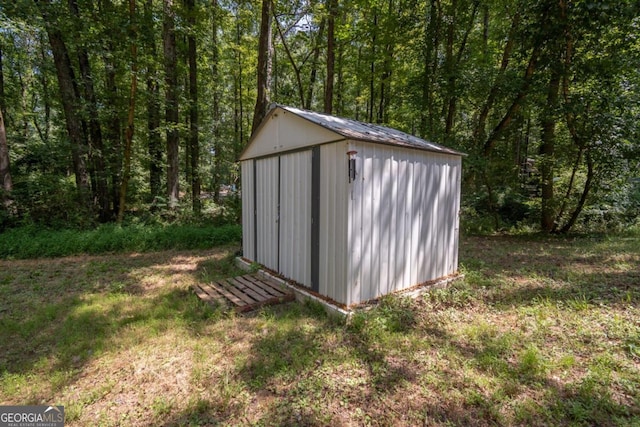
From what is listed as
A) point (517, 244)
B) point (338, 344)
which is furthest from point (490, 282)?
point (517, 244)

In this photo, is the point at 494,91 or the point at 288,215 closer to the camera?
the point at 288,215

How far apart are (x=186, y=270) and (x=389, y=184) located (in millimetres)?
4078

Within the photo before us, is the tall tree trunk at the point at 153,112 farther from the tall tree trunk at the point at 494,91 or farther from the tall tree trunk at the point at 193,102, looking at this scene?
the tall tree trunk at the point at 494,91

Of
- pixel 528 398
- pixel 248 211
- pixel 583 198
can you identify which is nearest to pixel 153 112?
pixel 248 211

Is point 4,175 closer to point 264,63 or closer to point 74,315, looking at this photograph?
point 74,315

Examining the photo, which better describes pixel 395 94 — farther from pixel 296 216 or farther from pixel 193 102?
pixel 296 216

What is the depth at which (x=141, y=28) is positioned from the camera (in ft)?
23.0

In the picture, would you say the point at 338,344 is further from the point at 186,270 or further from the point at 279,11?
the point at 279,11

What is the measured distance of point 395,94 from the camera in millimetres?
10930

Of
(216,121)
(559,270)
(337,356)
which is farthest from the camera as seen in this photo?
(216,121)

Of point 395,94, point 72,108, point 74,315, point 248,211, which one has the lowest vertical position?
point 74,315

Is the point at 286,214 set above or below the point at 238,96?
below

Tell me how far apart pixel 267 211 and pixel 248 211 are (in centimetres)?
76

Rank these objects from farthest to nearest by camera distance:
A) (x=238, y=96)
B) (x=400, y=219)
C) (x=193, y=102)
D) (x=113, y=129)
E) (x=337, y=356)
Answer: (x=238, y=96) < (x=113, y=129) < (x=193, y=102) < (x=400, y=219) < (x=337, y=356)
